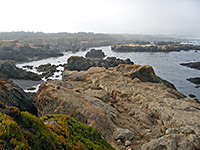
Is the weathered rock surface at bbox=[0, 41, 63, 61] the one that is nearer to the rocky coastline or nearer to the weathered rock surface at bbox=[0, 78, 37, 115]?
the weathered rock surface at bbox=[0, 78, 37, 115]

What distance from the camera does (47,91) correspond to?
18.2 metres

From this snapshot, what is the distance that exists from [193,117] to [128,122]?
23.2ft

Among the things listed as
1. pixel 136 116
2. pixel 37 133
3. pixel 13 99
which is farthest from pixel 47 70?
pixel 37 133

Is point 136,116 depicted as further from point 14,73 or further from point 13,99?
point 14,73

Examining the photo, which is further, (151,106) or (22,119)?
(151,106)

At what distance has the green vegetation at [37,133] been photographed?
5203mm

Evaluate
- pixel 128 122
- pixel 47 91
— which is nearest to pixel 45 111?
pixel 47 91

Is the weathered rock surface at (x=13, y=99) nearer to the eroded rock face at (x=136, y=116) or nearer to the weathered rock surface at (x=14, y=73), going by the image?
the eroded rock face at (x=136, y=116)

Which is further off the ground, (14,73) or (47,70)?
(14,73)

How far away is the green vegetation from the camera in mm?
5203

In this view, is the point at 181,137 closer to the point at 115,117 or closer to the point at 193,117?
the point at 193,117

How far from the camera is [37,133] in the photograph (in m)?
6.50

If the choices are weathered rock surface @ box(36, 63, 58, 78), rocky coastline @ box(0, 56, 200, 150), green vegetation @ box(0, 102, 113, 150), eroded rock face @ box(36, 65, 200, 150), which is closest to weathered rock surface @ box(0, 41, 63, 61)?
weathered rock surface @ box(36, 63, 58, 78)

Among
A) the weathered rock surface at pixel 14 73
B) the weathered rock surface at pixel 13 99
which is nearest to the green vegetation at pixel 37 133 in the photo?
the weathered rock surface at pixel 13 99
